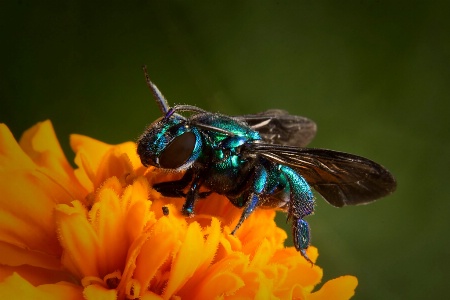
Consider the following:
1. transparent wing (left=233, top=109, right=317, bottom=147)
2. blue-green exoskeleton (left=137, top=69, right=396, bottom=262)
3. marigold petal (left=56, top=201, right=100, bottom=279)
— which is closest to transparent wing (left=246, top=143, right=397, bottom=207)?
blue-green exoskeleton (left=137, top=69, right=396, bottom=262)

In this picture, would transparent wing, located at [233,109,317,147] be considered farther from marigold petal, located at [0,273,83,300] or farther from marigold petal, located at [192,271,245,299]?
marigold petal, located at [0,273,83,300]

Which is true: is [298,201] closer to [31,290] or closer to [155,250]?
[155,250]

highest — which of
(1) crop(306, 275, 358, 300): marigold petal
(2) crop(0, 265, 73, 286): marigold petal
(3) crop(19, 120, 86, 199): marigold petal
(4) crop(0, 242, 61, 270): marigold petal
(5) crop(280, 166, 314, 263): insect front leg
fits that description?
(3) crop(19, 120, 86, 199): marigold petal

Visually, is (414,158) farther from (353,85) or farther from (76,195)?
(76,195)

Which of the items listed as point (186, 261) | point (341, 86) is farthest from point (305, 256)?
point (341, 86)

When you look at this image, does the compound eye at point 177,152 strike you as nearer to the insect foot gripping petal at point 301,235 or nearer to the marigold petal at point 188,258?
the marigold petal at point 188,258

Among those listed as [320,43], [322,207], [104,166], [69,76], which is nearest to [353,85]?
[320,43]

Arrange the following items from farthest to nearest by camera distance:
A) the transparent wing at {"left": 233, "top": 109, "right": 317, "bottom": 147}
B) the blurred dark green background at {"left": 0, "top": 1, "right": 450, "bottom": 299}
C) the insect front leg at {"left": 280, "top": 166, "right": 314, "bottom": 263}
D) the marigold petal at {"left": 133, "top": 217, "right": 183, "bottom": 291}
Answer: the blurred dark green background at {"left": 0, "top": 1, "right": 450, "bottom": 299} → the transparent wing at {"left": 233, "top": 109, "right": 317, "bottom": 147} → the insect front leg at {"left": 280, "top": 166, "right": 314, "bottom": 263} → the marigold petal at {"left": 133, "top": 217, "right": 183, "bottom": 291}
